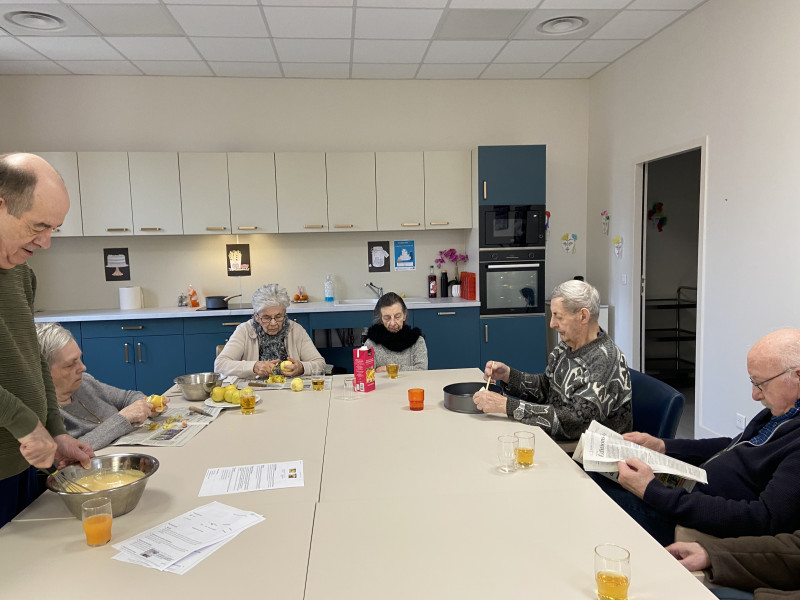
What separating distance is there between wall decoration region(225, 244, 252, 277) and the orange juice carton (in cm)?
295

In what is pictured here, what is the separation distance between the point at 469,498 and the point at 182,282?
4375 mm

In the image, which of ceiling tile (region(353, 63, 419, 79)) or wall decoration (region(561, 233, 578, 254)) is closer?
ceiling tile (region(353, 63, 419, 79))

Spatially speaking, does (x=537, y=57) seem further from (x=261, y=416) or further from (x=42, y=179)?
(x=42, y=179)

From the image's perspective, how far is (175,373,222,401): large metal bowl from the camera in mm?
2473

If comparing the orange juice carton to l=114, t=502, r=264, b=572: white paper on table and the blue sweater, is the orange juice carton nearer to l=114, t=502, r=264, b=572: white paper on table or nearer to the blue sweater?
l=114, t=502, r=264, b=572: white paper on table

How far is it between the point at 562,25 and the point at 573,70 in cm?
111

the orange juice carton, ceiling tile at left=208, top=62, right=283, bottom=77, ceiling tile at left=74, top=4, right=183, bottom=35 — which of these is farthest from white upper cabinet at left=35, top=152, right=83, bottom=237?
the orange juice carton

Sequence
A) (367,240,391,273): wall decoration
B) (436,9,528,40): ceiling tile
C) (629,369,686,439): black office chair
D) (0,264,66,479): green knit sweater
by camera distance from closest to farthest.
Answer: (0,264,66,479): green knit sweater < (629,369,686,439): black office chair < (436,9,528,40): ceiling tile < (367,240,391,273): wall decoration

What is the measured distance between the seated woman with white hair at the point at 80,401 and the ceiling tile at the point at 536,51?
3.78 metres

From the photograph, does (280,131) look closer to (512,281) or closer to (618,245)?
(512,281)

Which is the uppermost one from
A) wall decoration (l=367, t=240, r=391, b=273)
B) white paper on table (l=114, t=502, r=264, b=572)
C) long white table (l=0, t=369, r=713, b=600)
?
wall decoration (l=367, t=240, r=391, b=273)

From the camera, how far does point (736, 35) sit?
10.9ft

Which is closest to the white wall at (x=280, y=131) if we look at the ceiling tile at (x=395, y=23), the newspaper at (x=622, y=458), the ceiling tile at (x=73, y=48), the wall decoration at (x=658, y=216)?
the ceiling tile at (x=73, y=48)

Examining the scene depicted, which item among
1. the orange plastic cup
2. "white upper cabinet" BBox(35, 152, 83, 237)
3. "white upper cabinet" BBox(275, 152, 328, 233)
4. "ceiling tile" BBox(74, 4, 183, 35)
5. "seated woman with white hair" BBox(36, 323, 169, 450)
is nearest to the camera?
"seated woman with white hair" BBox(36, 323, 169, 450)
